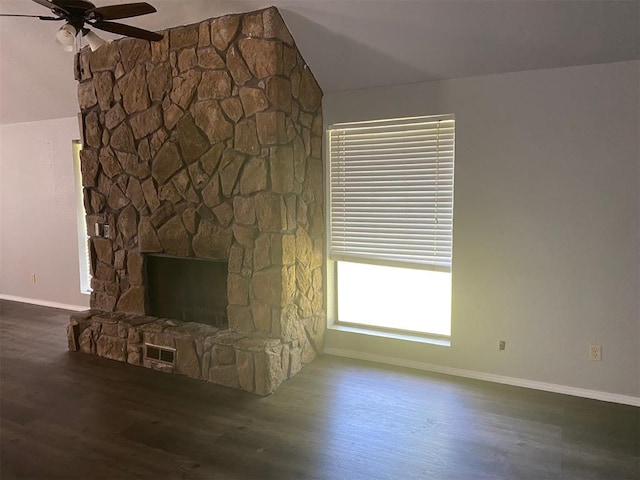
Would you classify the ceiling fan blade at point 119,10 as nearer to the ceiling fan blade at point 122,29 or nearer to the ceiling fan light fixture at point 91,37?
the ceiling fan blade at point 122,29

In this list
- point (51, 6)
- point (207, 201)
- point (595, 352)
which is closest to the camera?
point (51, 6)

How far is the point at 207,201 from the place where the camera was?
3.71 meters

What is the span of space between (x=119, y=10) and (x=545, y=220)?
3053 millimetres

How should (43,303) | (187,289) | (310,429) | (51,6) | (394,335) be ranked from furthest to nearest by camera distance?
(43,303) < (187,289) < (394,335) < (310,429) < (51,6)

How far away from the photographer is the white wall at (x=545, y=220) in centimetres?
303

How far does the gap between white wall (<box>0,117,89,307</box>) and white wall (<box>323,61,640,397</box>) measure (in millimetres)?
4087

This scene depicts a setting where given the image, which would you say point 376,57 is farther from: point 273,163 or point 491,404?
point 491,404

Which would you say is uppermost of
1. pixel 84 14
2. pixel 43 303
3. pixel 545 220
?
pixel 84 14

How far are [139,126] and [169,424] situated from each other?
250 cm

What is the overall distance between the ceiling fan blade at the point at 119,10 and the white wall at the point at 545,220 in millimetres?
1895

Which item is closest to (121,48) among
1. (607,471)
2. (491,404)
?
(491,404)

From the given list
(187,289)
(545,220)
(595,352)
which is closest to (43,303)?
(187,289)

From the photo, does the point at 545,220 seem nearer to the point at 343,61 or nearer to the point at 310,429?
the point at 343,61

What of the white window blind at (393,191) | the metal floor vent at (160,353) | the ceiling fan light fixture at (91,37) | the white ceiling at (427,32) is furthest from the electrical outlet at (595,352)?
the ceiling fan light fixture at (91,37)
